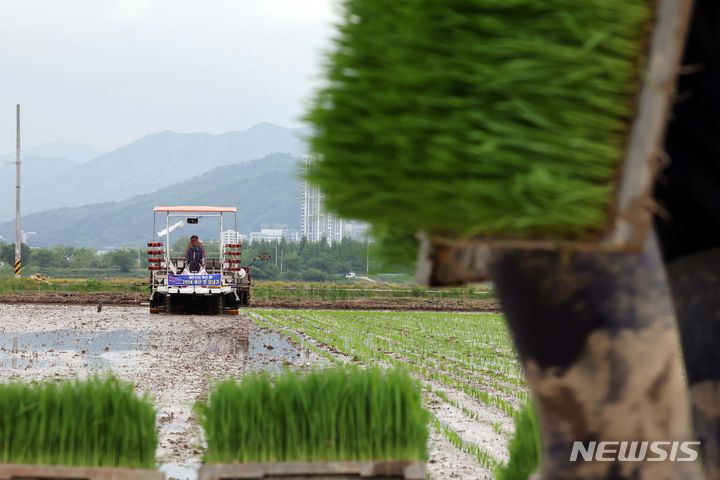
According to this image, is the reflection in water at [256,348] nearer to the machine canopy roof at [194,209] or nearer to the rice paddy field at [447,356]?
the rice paddy field at [447,356]

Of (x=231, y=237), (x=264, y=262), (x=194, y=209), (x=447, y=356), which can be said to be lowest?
(x=447, y=356)

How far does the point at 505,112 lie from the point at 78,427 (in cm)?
256

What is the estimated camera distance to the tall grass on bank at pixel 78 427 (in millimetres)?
3107

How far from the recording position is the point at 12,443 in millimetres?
3148

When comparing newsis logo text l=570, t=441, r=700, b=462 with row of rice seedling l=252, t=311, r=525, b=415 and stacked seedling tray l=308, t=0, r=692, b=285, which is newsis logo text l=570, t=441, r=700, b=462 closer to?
stacked seedling tray l=308, t=0, r=692, b=285

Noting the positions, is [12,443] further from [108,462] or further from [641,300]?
[641,300]

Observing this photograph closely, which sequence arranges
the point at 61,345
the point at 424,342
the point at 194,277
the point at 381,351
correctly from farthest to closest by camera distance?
the point at 194,277
the point at 424,342
the point at 61,345
the point at 381,351

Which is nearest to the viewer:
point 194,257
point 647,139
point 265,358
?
point 647,139

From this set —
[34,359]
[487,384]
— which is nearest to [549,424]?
[487,384]

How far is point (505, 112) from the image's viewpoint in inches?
42.8

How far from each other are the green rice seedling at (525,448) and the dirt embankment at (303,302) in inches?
856

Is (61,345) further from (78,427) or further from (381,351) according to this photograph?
(78,427)

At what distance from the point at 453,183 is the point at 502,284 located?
23 centimetres

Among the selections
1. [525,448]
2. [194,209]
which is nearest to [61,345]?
[194,209]
